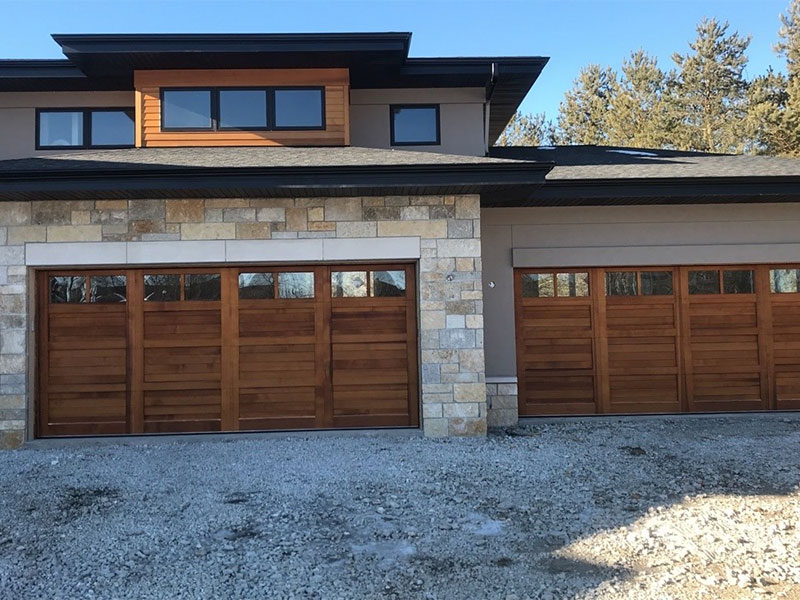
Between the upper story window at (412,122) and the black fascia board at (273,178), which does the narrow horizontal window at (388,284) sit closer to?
the black fascia board at (273,178)

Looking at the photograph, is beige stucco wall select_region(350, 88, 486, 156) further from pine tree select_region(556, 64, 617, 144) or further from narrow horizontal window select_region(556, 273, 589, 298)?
pine tree select_region(556, 64, 617, 144)

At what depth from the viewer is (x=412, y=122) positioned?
Answer: 9.66m

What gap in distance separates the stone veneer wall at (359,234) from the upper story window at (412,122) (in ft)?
7.53

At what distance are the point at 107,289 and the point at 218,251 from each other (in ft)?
5.21

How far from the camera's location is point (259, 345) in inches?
309

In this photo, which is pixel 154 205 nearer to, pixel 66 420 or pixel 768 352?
pixel 66 420

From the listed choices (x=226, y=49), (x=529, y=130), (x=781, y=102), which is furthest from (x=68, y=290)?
(x=529, y=130)

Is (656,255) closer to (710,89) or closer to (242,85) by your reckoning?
(242,85)

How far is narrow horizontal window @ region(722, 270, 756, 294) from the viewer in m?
9.02

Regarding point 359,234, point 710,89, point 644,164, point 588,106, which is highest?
point 588,106

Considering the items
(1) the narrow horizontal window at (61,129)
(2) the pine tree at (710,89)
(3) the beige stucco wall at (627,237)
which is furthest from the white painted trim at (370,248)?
(2) the pine tree at (710,89)

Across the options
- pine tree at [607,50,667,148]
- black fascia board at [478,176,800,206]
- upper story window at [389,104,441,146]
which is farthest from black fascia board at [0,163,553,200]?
pine tree at [607,50,667,148]

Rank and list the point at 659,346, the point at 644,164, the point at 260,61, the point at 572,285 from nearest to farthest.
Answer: the point at 260,61, the point at 659,346, the point at 572,285, the point at 644,164

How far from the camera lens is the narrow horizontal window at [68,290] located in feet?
25.5
